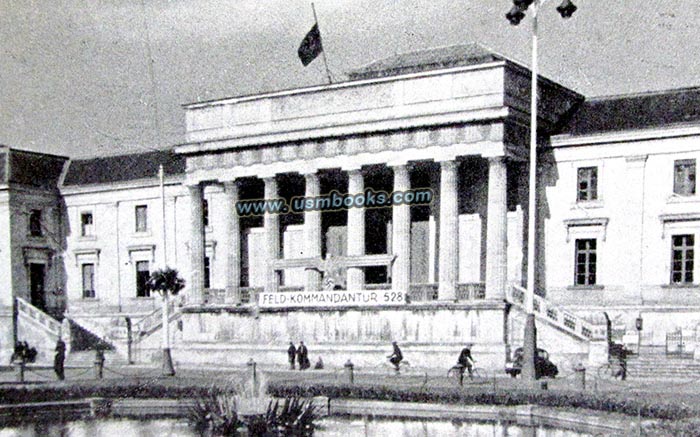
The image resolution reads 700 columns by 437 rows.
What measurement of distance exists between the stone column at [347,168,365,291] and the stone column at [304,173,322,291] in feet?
6.27

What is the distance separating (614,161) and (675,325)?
846 centimetres

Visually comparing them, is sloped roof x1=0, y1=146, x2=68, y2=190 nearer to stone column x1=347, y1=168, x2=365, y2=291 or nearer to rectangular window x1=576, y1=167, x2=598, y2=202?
stone column x1=347, y1=168, x2=365, y2=291

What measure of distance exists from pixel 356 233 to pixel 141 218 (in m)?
20.2

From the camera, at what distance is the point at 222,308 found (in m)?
50.2

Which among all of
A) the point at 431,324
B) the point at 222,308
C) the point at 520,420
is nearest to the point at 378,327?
the point at 431,324

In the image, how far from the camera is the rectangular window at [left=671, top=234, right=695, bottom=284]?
43797mm

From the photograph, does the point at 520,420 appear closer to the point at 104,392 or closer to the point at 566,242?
the point at 104,392

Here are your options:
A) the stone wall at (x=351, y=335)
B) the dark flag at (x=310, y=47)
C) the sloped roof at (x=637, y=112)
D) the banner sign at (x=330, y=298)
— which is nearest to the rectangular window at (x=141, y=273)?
the stone wall at (x=351, y=335)

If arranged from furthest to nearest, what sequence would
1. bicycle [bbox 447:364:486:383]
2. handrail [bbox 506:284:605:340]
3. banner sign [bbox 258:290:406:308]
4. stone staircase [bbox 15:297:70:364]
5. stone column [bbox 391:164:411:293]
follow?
stone staircase [bbox 15:297:70:364], stone column [bbox 391:164:411:293], banner sign [bbox 258:290:406:308], handrail [bbox 506:284:605:340], bicycle [bbox 447:364:486:383]

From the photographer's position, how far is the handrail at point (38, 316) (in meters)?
56.4

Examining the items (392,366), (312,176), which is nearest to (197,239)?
(312,176)

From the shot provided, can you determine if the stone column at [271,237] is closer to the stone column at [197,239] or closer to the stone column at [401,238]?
the stone column at [197,239]

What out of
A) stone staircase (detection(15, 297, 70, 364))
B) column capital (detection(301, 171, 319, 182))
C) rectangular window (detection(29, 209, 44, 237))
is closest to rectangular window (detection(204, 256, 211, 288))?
stone staircase (detection(15, 297, 70, 364))

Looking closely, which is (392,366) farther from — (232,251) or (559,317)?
(232,251)
